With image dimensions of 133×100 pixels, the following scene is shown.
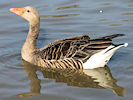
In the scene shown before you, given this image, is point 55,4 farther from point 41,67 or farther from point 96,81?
point 96,81

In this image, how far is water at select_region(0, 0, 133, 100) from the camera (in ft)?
27.4

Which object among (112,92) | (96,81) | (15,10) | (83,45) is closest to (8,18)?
(15,10)

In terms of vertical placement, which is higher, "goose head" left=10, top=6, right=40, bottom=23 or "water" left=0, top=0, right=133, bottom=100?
"goose head" left=10, top=6, right=40, bottom=23

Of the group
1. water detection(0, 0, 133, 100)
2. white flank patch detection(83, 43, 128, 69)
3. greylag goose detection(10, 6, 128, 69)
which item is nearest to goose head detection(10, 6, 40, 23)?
greylag goose detection(10, 6, 128, 69)

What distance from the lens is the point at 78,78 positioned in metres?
9.27

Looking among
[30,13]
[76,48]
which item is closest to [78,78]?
[76,48]

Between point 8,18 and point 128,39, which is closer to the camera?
point 128,39

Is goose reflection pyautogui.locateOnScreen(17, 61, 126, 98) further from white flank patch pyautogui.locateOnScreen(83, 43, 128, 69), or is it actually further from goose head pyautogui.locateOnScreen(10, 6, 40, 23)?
goose head pyautogui.locateOnScreen(10, 6, 40, 23)

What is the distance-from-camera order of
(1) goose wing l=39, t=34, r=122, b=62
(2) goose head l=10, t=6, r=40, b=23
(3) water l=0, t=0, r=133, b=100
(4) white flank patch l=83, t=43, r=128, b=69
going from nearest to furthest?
(3) water l=0, t=0, r=133, b=100 → (4) white flank patch l=83, t=43, r=128, b=69 → (1) goose wing l=39, t=34, r=122, b=62 → (2) goose head l=10, t=6, r=40, b=23

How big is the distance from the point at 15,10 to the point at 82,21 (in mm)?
3751

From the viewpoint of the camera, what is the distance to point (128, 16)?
13.6 m

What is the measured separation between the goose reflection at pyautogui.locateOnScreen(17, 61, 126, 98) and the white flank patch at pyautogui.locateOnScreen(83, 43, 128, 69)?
0.17 m

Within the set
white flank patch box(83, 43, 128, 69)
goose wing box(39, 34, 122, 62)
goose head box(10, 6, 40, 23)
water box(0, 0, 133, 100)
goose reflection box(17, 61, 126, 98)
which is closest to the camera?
water box(0, 0, 133, 100)

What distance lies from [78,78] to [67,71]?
1.98ft
